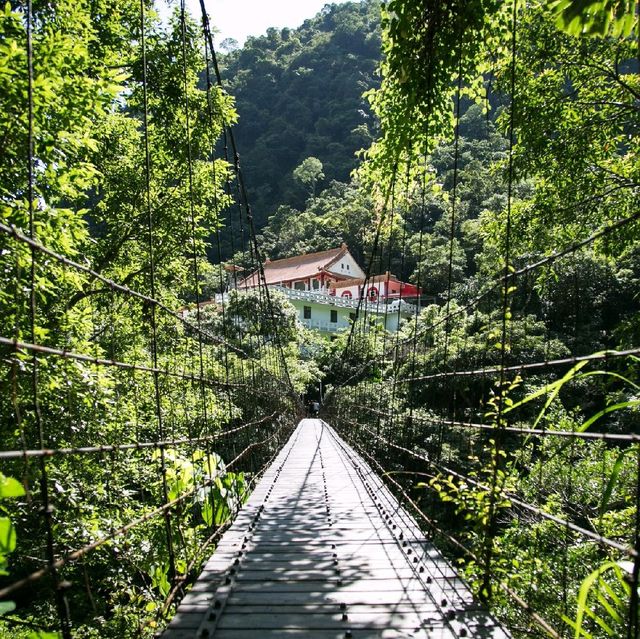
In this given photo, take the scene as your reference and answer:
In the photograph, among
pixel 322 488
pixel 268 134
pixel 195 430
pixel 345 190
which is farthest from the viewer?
pixel 268 134

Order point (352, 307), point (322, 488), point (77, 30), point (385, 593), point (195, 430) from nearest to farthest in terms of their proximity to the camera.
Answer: point (385, 593), point (322, 488), point (77, 30), point (195, 430), point (352, 307)

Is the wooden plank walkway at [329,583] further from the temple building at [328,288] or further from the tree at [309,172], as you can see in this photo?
the tree at [309,172]

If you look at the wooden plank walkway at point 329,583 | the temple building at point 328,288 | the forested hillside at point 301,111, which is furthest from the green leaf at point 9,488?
the forested hillside at point 301,111

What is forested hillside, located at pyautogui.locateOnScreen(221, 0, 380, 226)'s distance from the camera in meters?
36.6

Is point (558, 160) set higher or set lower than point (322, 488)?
higher

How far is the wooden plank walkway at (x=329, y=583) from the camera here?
1.29m

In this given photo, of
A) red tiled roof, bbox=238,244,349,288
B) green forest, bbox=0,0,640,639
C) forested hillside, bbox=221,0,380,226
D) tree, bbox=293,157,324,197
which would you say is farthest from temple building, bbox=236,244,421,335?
green forest, bbox=0,0,640,639

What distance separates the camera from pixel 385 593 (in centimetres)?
151

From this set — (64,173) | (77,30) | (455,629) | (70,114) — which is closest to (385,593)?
(455,629)

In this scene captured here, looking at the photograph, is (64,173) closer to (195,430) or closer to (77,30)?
(77,30)

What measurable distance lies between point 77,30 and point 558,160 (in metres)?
3.69

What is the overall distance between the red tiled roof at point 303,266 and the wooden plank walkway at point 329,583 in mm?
24459

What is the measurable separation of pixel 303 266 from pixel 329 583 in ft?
88.9

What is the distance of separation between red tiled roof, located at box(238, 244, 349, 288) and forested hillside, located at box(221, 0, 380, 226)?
8.27m
